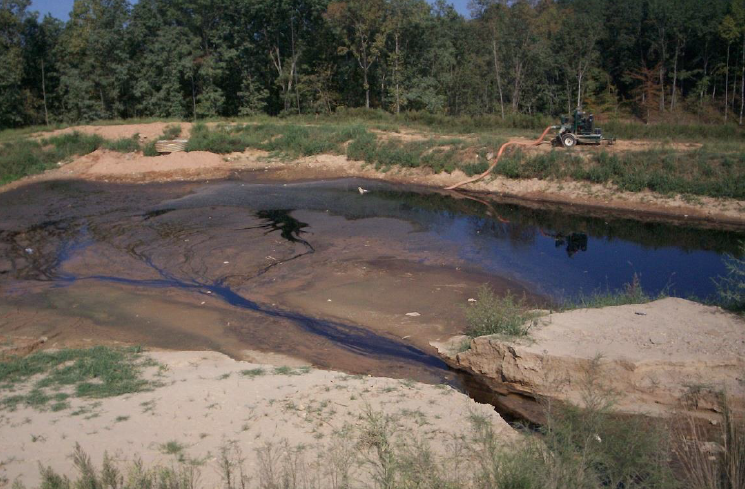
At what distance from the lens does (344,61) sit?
46.0 m

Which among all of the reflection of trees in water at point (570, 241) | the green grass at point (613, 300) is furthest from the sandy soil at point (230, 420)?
the reflection of trees in water at point (570, 241)

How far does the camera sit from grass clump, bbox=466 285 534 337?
36.7 feet

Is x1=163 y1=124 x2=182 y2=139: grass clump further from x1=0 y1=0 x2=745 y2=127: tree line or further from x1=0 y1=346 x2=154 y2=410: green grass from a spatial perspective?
x1=0 y1=346 x2=154 y2=410: green grass

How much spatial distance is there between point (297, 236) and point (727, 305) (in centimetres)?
1192

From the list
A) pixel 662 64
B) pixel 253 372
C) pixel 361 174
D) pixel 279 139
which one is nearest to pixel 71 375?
pixel 253 372

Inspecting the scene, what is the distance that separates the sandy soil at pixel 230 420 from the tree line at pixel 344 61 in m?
35.0

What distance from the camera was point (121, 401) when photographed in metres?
8.86

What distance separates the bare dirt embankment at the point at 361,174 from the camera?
22.5m

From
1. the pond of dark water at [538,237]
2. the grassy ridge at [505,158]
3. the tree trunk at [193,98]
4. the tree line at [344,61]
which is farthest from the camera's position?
the tree trunk at [193,98]

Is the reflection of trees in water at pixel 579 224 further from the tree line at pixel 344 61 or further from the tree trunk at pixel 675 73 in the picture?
the tree trunk at pixel 675 73

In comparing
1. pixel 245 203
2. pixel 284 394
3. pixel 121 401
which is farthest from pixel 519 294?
pixel 245 203

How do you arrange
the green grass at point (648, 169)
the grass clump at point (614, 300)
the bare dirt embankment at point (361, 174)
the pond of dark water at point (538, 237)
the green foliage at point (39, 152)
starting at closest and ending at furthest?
1. the grass clump at point (614, 300)
2. the pond of dark water at point (538, 237)
3. the bare dirt embankment at point (361, 174)
4. the green grass at point (648, 169)
5. the green foliage at point (39, 152)

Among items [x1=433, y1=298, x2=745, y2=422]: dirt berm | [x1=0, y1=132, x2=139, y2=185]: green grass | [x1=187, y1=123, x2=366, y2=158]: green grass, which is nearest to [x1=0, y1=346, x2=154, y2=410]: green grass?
[x1=433, y1=298, x2=745, y2=422]: dirt berm

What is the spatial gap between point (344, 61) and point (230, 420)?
4079cm
